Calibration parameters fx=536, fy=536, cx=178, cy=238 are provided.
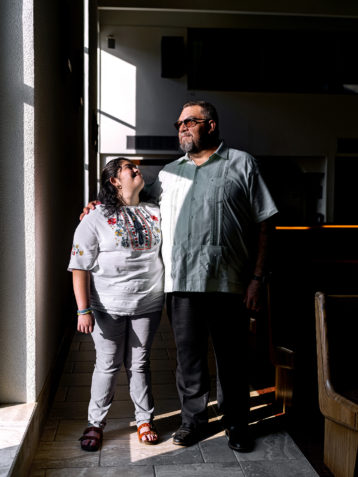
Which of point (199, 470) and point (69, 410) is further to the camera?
point (69, 410)

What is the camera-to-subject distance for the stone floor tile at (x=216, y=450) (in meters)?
2.45

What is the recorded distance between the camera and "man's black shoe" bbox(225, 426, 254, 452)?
2535mm

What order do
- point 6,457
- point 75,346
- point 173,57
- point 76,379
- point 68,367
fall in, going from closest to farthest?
point 6,457 → point 76,379 → point 68,367 → point 75,346 → point 173,57

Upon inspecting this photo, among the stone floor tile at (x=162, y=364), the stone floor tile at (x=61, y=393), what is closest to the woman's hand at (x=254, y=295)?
the stone floor tile at (x=61, y=393)

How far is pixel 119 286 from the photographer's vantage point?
2.52 m

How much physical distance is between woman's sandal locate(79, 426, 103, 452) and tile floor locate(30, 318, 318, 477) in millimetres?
31

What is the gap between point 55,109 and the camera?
3.18m

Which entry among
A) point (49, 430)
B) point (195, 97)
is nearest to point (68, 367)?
point (49, 430)

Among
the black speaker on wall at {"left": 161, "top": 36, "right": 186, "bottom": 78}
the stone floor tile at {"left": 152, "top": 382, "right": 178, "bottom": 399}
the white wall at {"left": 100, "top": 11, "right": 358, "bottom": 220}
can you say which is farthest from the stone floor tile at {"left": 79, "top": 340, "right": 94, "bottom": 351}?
the black speaker on wall at {"left": 161, "top": 36, "right": 186, "bottom": 78}

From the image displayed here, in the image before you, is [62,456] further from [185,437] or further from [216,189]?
[216,189]

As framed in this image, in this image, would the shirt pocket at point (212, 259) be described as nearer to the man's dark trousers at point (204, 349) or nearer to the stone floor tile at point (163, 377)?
the man's dark trousers at point (204, 349)

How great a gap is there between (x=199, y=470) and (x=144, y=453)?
0.30m

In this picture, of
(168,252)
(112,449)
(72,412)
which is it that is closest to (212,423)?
(112,449)

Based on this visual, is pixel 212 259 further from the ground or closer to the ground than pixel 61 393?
further from the ground
